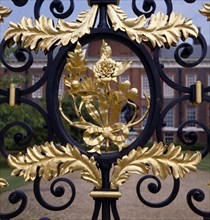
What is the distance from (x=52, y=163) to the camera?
222 centimetres

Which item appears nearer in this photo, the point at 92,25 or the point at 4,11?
the point at 92,25

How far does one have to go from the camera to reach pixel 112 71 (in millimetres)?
2252

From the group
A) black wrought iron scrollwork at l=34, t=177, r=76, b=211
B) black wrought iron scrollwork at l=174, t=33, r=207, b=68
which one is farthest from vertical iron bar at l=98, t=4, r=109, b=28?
black wrought iron scrollwork at l=34, t=177, r=76, b=211

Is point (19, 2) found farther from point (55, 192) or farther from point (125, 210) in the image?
point (125, 210)

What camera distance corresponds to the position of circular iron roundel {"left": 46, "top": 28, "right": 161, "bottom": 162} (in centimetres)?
224

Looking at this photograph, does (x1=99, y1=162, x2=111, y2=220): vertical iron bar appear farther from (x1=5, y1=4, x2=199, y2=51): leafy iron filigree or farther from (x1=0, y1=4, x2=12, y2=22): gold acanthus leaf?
(x1=0, y1=4, x2=12, y2=22): gold acanthus leaf

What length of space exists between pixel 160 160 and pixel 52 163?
60 centimetres

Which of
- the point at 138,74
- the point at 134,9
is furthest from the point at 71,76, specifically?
the point at 138,74

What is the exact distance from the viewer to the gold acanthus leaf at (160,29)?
225 centimetres

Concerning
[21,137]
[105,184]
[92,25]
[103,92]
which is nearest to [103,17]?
[92,25]

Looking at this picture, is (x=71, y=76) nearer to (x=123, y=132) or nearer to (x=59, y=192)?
(x=123, y=132)

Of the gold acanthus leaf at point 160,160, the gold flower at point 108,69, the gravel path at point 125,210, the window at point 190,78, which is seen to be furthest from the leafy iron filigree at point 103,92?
the window at point 190,78

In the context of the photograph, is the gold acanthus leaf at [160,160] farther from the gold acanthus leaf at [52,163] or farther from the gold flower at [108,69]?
the gold flower at [108,69]

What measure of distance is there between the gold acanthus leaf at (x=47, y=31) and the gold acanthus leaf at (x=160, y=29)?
0.19 m
